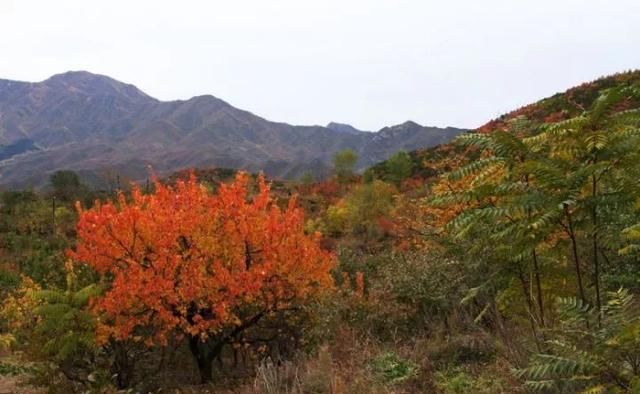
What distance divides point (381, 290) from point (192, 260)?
12.2 feet

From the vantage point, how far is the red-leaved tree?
34.6ft

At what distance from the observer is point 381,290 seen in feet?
37.1

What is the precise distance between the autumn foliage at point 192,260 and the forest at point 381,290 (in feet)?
0.11

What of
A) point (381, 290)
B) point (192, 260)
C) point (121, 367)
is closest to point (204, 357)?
point (121, 367)

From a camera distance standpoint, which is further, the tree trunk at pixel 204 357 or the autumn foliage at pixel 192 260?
the tree trunk at pixel 204 357

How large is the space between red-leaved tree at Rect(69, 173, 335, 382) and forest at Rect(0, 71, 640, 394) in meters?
0.04

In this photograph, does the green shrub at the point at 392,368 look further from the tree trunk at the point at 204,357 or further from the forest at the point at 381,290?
the tree trunk at the point at 204,357

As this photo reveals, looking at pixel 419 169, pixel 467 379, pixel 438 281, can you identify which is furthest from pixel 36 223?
pixel 467 379

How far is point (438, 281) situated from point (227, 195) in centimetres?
436

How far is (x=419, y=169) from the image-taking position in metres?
48.2

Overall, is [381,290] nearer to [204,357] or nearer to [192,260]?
[192,260]

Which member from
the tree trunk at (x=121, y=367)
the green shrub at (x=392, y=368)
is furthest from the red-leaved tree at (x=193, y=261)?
the green shrub at (x=392, y=368)

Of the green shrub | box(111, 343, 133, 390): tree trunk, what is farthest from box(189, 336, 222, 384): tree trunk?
the green shrub

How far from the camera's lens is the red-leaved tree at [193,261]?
34.6 ft
